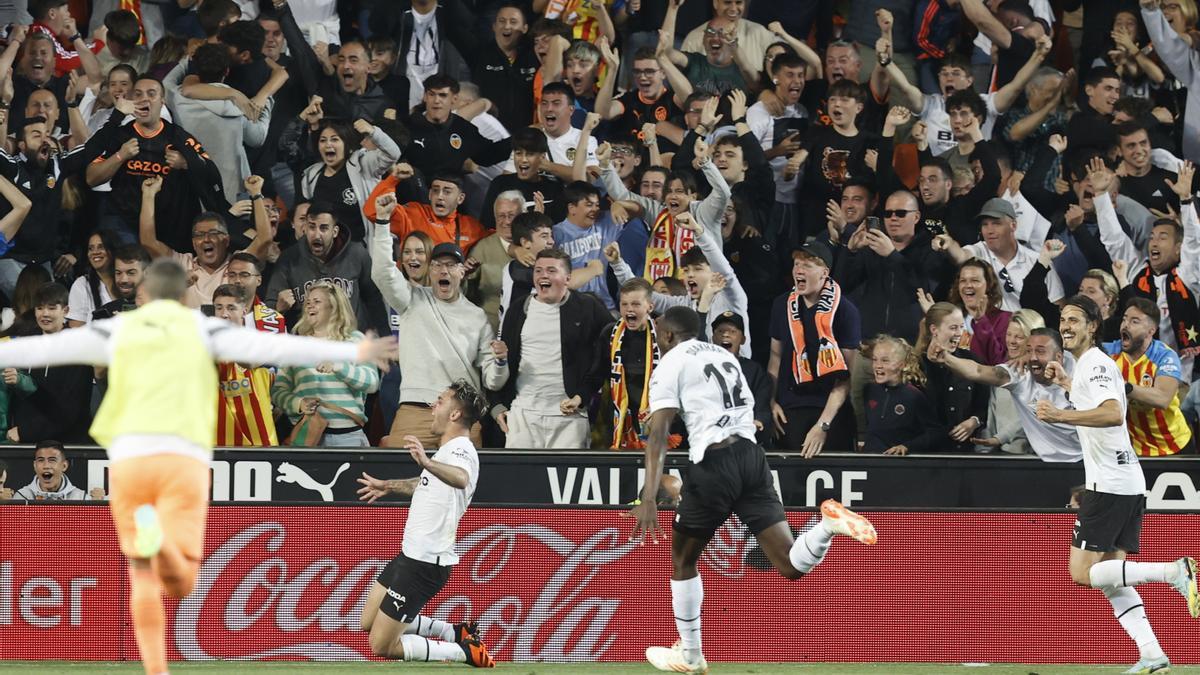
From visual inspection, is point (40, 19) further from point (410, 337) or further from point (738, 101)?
point (738, 101)

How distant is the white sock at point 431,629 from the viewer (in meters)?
10.5

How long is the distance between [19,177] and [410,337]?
3.58 metres

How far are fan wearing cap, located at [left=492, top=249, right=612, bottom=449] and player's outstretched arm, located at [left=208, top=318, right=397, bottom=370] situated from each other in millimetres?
4343

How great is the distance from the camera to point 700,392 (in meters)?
9.48

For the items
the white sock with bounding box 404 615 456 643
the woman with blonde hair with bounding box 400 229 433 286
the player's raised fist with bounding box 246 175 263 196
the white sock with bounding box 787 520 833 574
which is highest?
the player's raised fist with bounding box 246 175 263 196

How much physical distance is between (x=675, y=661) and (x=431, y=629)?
5.49ft

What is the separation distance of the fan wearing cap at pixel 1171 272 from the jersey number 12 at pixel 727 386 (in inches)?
174

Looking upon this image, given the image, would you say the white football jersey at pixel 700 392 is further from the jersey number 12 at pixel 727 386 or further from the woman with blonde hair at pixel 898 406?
the woman with blonde hair at pixel 898 406

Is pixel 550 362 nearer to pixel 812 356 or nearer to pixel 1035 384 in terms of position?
pixel 812 356

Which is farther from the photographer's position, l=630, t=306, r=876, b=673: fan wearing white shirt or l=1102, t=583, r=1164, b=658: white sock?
l=1102, t=583, r=1164, b=658: white sock

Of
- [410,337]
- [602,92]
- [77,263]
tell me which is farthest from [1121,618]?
[77,263]

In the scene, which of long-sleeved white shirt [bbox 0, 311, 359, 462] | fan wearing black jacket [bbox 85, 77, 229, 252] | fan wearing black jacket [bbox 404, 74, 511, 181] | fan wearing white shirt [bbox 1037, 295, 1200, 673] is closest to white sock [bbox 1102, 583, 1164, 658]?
fan wearing white shirt [bbox 1037, 295, 1200, 673]

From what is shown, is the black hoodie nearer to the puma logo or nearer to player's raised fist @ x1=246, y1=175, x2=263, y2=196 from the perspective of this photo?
player's raised fist @ x1=246, y1=175, x2=263, y2=196

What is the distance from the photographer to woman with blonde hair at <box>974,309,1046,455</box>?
37.9 ft
